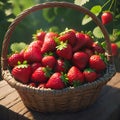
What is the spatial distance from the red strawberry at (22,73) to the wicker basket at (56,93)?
3cm

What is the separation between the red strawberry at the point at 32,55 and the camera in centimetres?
171

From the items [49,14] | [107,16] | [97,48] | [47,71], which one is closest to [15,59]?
[47,71]

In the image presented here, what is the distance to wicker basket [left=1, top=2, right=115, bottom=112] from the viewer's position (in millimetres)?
1562

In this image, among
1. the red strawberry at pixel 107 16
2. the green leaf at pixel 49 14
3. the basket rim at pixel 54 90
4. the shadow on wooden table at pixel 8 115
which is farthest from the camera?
the green leaf at pixel 49 14

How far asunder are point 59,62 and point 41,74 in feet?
0.37

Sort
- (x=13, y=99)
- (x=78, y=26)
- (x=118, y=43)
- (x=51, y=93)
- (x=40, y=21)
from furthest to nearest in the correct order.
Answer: (x=40, y=21) → (x=78, y=26) → (x=118, y=43) → (x=13, y=99) → (x=51, y=93)

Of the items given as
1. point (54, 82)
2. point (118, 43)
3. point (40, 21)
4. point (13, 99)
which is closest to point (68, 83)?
point (54, 82)

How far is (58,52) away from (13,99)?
43 centimetres

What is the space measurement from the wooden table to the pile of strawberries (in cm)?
19

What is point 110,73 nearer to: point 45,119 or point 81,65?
point 81,65

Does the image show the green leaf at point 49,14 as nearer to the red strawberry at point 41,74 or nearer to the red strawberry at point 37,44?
the red strawberry at point 37,44

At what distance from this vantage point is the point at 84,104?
5.69ft

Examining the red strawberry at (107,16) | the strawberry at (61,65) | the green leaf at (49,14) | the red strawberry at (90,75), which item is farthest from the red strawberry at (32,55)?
the green leaf at (49,14)

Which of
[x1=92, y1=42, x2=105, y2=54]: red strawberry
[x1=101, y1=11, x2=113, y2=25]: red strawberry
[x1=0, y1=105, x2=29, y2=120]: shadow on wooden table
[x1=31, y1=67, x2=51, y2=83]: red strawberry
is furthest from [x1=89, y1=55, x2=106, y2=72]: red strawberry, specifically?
[x1=101, y1=11, x2=113, y2=25]: red strawberry
